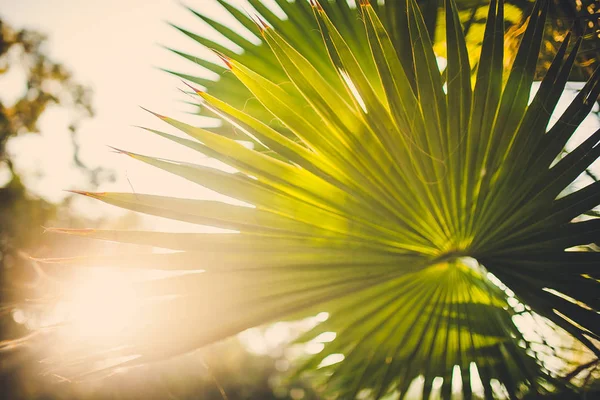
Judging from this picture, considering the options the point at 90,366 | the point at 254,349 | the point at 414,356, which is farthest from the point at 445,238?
the point at 254,349

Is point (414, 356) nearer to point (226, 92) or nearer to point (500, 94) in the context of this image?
point (500, 94)

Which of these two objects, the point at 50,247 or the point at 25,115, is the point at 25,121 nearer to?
the point at 25,115

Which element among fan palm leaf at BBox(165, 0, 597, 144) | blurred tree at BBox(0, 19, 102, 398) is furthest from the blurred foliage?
fan palm leaf at BBox(165, 0, 597, 144)

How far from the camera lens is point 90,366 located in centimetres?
85

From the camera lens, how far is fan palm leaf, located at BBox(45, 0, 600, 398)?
82 centimetres

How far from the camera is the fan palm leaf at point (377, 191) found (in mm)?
815

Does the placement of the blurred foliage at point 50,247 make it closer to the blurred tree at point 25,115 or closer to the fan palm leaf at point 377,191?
the blurred tree at point 25,115

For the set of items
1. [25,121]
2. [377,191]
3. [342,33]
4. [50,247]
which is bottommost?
[377,191]

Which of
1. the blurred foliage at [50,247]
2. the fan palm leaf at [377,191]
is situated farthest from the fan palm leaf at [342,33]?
the blurred foliage at [50,247]

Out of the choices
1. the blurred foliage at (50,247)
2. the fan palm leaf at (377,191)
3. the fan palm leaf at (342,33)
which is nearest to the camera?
the fan palm leaf at (377,191)

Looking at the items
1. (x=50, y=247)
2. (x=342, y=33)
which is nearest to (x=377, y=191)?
(x=342, y=33)

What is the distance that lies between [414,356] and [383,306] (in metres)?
0.23

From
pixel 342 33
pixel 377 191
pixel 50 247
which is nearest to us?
pixel 377 191

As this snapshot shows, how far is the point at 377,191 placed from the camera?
36.2 inches
